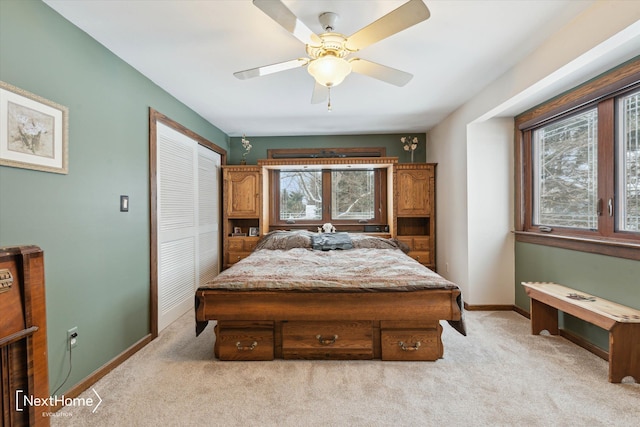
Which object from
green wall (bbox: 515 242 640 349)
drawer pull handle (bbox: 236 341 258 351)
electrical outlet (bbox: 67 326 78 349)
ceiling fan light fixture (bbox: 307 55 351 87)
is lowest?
drawer pull handle (bbox: 236 341 258 351)

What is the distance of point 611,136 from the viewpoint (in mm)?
2359

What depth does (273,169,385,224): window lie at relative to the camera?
5094mm

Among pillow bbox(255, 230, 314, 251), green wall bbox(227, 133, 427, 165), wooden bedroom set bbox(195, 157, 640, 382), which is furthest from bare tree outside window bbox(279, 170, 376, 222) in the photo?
wooden bedroom set bbox(195, 157, 640, 382)

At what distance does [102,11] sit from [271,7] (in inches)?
47.0

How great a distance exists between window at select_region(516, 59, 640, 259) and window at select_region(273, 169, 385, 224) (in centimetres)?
219

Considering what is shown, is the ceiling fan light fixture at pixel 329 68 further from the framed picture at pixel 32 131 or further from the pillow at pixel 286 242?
the pillow at pixel 286 242

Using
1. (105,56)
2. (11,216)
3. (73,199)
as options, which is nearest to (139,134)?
(105,56)

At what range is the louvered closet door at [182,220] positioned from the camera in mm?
3098

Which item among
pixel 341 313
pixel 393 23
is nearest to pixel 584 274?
pixel 341 313

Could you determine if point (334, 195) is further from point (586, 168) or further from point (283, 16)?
point (283, 16)

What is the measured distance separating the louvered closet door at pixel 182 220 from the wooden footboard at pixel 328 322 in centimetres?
111

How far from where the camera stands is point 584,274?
2.55 meters

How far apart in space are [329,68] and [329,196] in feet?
10.8

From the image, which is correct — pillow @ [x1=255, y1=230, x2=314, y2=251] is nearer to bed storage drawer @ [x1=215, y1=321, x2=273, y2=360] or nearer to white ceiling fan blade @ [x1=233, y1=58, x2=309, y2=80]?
bed storage drawer @ [x1=215, y1=321, x2=273, y2=360]
